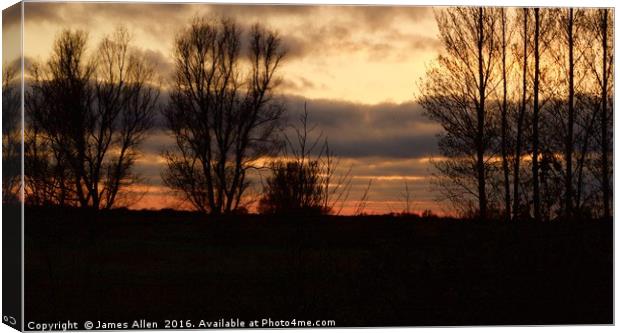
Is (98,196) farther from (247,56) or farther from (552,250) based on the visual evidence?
(552,250)

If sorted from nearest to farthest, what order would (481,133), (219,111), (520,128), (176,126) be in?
(176,126), (219,111), (520,128), (481,133)

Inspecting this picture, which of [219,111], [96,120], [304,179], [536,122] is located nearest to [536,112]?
[536,122]

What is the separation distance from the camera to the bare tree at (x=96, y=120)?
1043 centimetres

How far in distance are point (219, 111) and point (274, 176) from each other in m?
1.03

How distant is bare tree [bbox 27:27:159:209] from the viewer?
10430 millimetres

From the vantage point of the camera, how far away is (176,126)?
426 inches

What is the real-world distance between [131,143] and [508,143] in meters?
4.59

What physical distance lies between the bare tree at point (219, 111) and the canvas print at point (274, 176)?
2 cm

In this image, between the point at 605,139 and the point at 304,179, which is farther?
the point at 605,139

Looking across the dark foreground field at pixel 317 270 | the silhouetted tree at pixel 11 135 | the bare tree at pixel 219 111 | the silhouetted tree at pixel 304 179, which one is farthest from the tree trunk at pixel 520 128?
the silhouetted tree at pixel 11 135

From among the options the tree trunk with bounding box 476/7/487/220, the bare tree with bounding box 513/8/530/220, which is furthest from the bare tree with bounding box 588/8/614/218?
the tree trunk with bounding box 476/7/487/220

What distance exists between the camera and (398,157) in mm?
11039

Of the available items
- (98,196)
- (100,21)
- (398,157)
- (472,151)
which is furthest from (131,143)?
(472,151)

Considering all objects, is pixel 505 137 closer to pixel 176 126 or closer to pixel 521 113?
pixel 521 113
